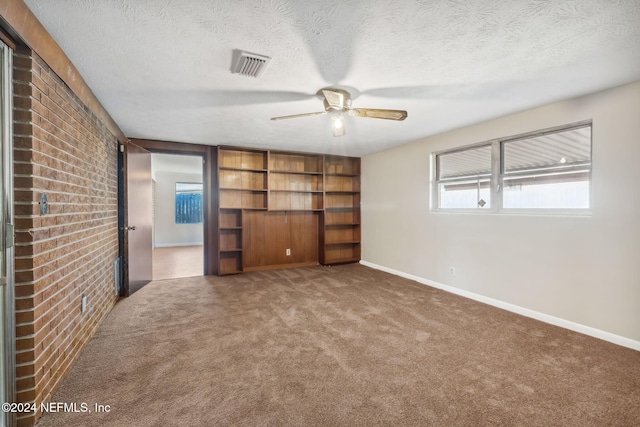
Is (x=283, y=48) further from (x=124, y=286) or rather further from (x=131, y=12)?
(x=124, y=286)

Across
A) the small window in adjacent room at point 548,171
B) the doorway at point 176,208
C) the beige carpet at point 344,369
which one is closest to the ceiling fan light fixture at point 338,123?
the beige carpet at point 344,369

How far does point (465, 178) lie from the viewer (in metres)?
3.84

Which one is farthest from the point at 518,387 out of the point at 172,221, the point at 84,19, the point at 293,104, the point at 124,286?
the point at 172,221

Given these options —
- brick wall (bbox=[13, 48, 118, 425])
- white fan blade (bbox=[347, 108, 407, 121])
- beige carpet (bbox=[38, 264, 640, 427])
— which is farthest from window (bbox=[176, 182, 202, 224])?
white fan blade (bbox=[347, 108, 407, 121])

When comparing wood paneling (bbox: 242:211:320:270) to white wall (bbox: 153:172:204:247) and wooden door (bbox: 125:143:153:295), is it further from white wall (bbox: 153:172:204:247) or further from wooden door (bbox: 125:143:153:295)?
white wall (bbox: 153:172:204:247)

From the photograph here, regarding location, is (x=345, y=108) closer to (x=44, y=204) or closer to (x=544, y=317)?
(x=44, y=204)

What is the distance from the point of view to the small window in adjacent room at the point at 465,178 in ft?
11.8

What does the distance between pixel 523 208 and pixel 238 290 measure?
12.2ft

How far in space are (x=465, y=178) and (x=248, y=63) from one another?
314cm

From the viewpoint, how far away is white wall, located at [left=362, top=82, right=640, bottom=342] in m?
2.38

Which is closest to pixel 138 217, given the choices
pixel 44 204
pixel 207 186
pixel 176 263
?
pixel 207 186

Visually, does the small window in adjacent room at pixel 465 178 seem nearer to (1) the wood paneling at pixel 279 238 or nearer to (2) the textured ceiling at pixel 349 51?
(2) the textured ceiling at pixel 349 51

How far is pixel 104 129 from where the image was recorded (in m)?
3.05

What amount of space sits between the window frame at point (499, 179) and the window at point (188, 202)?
744 cm
